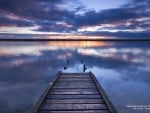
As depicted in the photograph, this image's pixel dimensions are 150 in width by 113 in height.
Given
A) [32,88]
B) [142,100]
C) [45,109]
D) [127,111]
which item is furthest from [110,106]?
[32,88]

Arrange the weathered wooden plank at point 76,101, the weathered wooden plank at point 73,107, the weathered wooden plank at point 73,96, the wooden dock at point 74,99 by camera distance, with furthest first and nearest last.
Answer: the weathered wooden plank at point 73,96, the weathered wooden plank at point 76,101, the weathered wooden plank at point 73,107, the wooden dock at point 74,99

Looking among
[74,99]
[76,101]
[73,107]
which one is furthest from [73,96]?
[73,107]

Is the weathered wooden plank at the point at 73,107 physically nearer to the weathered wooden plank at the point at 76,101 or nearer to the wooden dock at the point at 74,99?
the wooden dock at the point at 74,99

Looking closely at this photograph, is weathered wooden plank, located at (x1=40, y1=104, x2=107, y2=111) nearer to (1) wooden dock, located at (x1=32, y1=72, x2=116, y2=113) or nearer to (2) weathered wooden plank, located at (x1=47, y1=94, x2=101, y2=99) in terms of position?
(1) wooden dock, located at (x1=32, y1=72, x2=116, y2=113)

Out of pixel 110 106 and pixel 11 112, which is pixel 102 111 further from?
pixel 11 112

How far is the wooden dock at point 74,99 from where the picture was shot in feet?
26.9

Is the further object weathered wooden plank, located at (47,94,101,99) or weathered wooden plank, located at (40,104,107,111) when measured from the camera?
weathered wooden plank, located at (47,94,101,99)

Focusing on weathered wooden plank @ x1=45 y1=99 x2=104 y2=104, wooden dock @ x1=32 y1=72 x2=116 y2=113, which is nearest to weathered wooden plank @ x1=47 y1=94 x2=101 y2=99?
wooden dock @ x1=32 y1=72 x2=116 y2=113

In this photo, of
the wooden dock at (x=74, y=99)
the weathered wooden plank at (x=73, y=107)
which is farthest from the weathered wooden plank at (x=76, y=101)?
the weathered wooden plank at (x=73, y=107)

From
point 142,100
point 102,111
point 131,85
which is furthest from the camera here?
point 131,85

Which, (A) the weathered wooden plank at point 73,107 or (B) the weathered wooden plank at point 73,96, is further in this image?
(B) the weathered wooden plank at point 73,96

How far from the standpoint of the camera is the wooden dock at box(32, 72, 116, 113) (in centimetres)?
820

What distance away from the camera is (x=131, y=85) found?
1820cm

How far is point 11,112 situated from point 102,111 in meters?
5.60
